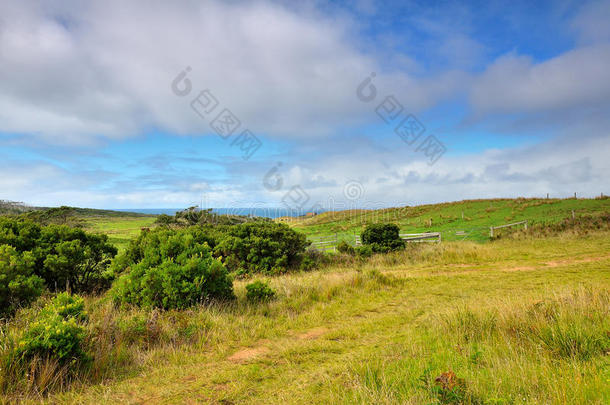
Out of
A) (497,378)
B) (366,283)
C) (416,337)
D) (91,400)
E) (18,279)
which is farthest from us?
(366,283)

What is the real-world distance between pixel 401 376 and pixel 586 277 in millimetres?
11027

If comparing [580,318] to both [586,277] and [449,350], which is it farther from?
[586,277]

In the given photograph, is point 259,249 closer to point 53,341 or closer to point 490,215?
point 53,341

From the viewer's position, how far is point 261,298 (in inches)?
319

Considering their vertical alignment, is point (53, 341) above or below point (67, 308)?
below

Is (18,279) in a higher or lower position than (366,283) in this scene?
higher

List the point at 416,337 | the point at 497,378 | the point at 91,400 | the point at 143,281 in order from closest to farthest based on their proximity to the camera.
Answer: the point at 497,378 → the point at 91,400 → the point at 416,337 → the point at 143,281

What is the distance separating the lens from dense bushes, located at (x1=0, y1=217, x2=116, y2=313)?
608 cm

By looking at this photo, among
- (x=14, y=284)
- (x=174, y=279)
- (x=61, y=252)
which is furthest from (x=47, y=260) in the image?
(x=174, y=279)

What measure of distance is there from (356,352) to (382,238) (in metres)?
15.4

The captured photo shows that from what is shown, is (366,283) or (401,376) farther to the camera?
(366,283)

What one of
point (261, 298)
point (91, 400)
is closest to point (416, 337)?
point (261, 298)

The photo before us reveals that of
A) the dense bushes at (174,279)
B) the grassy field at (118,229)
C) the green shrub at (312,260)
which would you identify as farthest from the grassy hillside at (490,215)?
the dense bushes at (174,279)

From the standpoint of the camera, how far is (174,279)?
6.95 metres
